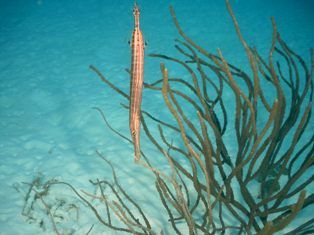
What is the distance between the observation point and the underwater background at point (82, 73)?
4.55m

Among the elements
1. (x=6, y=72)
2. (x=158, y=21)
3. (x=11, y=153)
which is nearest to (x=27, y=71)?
(x=6, y=72)

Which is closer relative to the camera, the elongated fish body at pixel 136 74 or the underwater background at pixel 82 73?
the elongated fish body at pixel 136 74

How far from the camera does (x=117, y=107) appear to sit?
6738 mm

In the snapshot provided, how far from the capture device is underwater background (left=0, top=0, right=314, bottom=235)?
455 cm

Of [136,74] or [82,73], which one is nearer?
[136,74]

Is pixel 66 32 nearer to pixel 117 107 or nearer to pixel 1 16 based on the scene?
pixel 1 16

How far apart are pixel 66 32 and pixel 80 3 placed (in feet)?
18.8

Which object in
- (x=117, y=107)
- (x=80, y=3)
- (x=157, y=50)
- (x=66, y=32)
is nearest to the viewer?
(x=117, y=107)

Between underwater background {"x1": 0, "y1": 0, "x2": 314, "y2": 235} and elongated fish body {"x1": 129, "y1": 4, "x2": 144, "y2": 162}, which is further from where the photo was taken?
underwater background {"x1": 0, "y1": 0, "x2": 314, "y2": 235}

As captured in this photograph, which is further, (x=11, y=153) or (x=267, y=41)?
(x=267, y=41)

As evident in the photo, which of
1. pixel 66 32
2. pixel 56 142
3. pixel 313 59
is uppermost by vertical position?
pixel 66 32

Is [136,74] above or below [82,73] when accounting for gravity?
below

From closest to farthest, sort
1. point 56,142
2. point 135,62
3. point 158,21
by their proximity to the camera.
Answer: point 135,62 → point 56,142 → point 158,21

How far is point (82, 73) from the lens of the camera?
886cm
